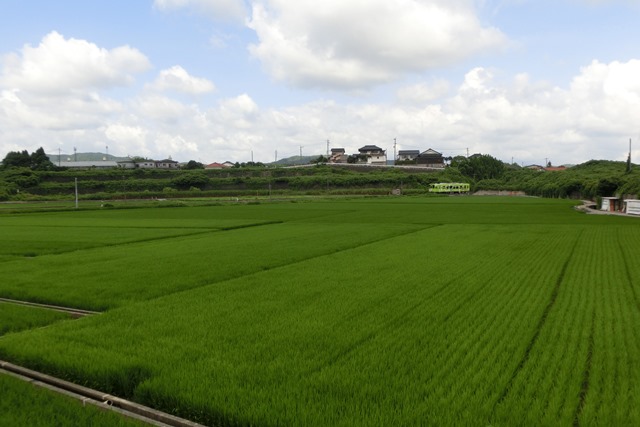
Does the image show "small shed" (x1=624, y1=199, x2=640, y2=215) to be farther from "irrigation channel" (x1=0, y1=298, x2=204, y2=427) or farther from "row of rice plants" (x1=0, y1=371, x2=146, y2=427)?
"row of rice plants" (x1=0, y1=371, x2=146, y2=427)

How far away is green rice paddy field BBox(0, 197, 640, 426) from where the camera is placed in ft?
16.9

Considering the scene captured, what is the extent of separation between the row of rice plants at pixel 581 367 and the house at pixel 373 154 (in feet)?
463

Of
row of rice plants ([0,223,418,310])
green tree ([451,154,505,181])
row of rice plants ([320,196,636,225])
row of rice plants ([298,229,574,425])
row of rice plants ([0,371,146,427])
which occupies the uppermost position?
green tree ([451,154,505,181])

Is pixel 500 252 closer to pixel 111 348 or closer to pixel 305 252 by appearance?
pixel 305 252

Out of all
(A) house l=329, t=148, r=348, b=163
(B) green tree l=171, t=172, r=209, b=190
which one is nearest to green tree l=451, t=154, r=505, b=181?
(A) house l=329, t=148, r=348, b=163

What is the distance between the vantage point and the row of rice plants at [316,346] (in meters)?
5.18

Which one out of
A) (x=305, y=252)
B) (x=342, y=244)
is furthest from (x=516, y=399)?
(x=342, y=244)

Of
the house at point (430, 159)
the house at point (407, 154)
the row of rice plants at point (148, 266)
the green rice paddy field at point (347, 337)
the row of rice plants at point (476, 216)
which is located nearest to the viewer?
the green rice paddy field at point (347, 337)

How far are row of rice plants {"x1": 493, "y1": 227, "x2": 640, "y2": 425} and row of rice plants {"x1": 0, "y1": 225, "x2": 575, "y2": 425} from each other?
30cm

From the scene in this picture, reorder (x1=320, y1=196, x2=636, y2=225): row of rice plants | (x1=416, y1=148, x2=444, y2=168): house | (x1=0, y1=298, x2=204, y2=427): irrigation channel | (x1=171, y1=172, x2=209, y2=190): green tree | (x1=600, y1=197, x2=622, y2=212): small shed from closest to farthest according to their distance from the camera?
1. (x1=0, y1=298, x2=204, y2=427): irrigation channel
2. (x1=320, y1=196, x2=636, y2=225): row of rice plants
3. (x1=600, y1=197, x2=622, y2=212): small shed
4. (x1=171, y1=172, x2=209, y2=190): green tree
5. (x1=416, y1=148, x2=444, y2=168): house

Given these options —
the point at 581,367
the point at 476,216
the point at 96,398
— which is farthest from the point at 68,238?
the point at 476,216

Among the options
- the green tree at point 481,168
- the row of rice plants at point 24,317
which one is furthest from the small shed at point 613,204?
the green tree at point 481,168

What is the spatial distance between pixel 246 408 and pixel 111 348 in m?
2.94

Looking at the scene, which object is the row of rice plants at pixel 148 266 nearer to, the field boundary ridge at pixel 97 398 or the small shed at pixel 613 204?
the field boundary ridge at pixel 97 398
